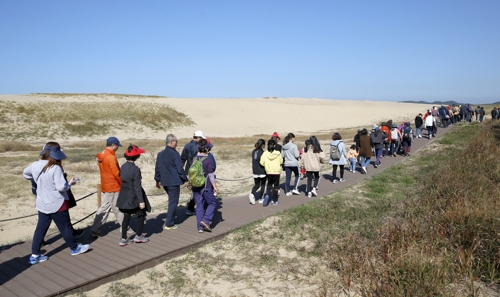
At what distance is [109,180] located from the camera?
22.7 feet

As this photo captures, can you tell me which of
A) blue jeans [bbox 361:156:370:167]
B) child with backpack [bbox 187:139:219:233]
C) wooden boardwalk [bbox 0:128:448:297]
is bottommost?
wooden boardwalk [bbox 0:128:448:297]

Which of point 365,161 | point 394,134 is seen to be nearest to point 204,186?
point 365,161

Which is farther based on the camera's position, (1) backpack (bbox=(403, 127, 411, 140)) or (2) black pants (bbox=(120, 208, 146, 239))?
(1) backpack (bbox=(403, 127, 411, 140))

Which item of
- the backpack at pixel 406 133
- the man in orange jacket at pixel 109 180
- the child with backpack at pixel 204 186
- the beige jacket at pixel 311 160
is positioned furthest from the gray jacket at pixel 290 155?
the backpack at pixel 406 133

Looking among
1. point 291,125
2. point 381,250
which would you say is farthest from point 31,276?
point 291,125

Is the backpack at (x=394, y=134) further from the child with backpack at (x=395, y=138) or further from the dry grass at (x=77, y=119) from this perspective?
the dry grass at (x=77, y=119)

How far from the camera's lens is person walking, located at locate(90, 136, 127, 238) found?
6.85m

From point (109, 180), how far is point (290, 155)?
453 centimetres

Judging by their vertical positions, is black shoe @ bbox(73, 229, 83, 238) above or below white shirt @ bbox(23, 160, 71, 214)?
below

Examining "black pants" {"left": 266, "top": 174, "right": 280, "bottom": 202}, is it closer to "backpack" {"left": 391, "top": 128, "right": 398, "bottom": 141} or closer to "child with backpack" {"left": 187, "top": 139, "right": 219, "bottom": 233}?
"child with backpack" {"left": 187, "top": 139, "right": 219, "bottom": 233}

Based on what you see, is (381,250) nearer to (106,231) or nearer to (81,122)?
(106,231)

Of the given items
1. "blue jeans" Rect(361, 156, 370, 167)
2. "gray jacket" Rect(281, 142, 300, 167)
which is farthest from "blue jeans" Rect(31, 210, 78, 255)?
"blue jeans" Rect(361, 156, 370, 167)

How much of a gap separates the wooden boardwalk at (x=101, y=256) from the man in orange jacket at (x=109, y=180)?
15.1 inches

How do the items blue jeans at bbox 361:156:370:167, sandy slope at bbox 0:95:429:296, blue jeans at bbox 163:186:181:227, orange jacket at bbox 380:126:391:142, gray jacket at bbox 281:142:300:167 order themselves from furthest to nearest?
sandy slope at bbox 0:95:429:296
orange jacket at bbox 380:126:391:142
blue jeans at bbox 361:156:370:167
gray jacket at bbox 281:142:300:167
blue jeans at bbox 163:186:181:227
